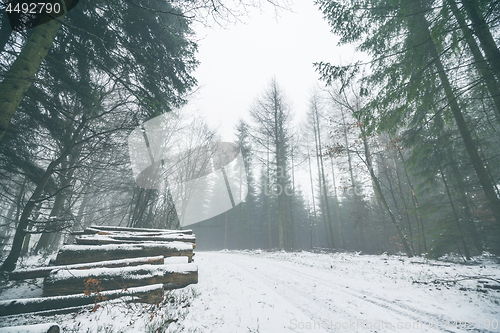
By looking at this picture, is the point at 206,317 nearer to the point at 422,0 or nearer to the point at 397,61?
the point at 397,61

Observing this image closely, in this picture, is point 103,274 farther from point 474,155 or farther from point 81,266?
point 474,155

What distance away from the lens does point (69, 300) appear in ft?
9.77

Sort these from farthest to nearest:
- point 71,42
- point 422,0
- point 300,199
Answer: point 300,199, point 422,0, point 71,42

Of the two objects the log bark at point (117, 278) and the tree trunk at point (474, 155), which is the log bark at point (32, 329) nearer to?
the log bark at point (117, 278)

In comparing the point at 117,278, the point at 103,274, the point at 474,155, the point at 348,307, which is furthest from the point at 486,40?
the point at 103,274

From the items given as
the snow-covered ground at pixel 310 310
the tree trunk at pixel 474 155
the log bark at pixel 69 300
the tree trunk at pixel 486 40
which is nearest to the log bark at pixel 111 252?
the log bark at pixel 69 300

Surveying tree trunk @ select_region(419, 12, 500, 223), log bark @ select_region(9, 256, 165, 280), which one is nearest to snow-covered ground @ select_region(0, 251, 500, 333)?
log bark @ select_region(9, 256, 165, 280)

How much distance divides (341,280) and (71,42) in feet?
28.6

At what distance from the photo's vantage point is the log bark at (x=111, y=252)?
3.66 metres

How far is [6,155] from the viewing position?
15.5 ft

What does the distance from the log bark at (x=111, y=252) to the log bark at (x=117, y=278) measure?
47 centimetres

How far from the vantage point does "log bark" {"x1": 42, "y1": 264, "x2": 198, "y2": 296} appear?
3.13 m

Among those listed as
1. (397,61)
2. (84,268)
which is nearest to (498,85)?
(397,61)

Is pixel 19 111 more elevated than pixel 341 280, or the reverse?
pixel 19 111
